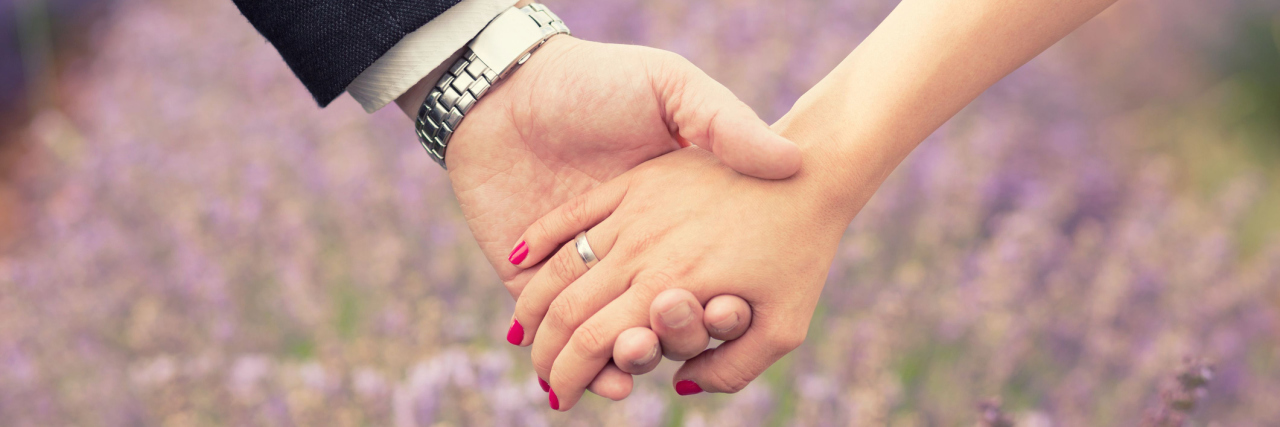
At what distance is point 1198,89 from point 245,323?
8.98 ft

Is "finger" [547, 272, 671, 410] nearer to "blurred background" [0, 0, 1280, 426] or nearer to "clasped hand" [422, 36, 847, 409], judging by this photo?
"clasped hand" [422, 36, 847, 409]

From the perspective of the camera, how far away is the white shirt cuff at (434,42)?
1.15 m

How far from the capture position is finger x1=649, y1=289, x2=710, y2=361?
1020 mm

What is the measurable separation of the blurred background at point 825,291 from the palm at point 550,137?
0.91ft

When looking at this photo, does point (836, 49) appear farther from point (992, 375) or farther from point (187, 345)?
point (187, 345)

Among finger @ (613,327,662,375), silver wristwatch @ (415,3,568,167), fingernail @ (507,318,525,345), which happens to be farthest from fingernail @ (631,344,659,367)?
silver wristwatch @ (415,3,568,167)

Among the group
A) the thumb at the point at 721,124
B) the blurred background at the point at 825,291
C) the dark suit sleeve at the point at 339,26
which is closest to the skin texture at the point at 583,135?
the thumb at the point at 721,124

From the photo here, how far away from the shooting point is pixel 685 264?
1.07 m

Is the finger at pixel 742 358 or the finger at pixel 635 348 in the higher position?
the finger at pixel 742 358

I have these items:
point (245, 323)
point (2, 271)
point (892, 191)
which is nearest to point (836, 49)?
point (892, 191)

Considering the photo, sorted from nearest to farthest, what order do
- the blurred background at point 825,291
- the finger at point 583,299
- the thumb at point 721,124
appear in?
the thumb at point 721,124, the finger at point 583,299, the blurred background at point 825,291

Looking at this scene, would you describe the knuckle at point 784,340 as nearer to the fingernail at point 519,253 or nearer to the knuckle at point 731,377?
the knuckle at point 731,377

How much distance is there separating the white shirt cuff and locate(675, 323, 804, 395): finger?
0.61 metres

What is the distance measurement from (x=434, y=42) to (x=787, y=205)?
0.58 metres
